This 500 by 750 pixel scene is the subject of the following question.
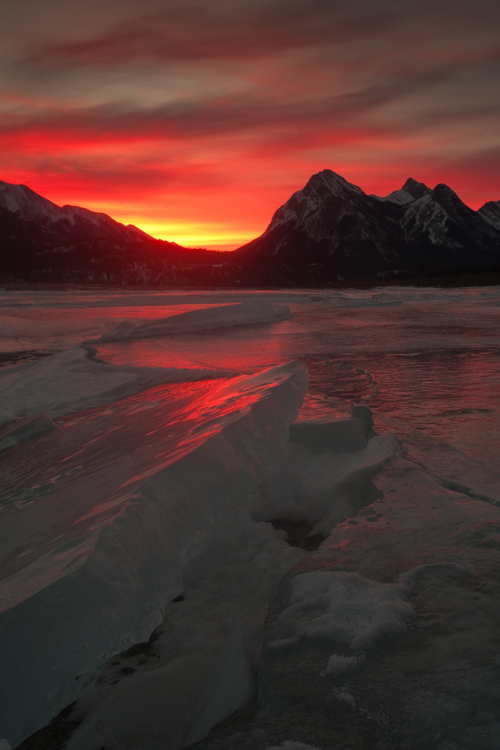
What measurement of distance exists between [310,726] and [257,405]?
263 cm

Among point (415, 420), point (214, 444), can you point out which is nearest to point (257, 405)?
point (214, 444)

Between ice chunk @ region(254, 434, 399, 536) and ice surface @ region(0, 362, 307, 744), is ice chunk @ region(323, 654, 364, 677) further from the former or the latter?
ice chunk @ region(254, 434, 399, 536)

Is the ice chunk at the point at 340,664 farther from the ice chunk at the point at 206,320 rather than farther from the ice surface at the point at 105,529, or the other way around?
the ice chunk at the point at 206,320

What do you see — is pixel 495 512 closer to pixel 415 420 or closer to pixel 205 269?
pixel 415 420

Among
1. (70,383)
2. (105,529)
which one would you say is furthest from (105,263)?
(105,529)

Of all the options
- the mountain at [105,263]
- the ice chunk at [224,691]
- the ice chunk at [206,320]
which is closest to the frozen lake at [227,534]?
the ice chunk at [224,691]

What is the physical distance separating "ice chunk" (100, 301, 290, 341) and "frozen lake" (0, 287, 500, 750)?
23.2 ft

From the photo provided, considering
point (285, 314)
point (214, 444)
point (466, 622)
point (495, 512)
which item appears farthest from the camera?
point (285, 314)

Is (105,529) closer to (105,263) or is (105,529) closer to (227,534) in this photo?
(227,534)

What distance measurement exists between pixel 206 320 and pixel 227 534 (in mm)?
12559

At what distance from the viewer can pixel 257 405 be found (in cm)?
394

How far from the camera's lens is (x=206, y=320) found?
14.9 meters

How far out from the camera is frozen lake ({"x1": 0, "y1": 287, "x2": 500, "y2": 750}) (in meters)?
1.58

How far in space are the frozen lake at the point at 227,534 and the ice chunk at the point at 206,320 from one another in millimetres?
7070
